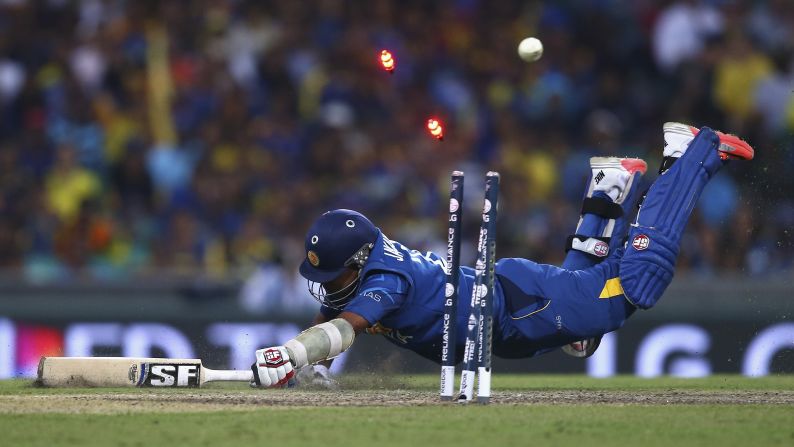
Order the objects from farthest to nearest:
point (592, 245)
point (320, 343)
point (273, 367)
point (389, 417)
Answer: point (592, 245)
point (320, 343)
point (273, 367)
point (389, 417)

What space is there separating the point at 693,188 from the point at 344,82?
7.29m

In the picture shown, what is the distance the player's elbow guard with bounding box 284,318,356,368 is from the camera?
22.7 feet

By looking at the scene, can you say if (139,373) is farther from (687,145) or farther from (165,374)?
(687,145)

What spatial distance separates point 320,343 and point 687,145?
297 centimetres

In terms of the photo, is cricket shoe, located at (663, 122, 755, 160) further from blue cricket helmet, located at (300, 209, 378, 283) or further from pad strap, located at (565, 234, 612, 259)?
blue cricket helmet, located at (300, 209, 378, 283)

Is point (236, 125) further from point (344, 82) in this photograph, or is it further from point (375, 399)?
point (375, 399)

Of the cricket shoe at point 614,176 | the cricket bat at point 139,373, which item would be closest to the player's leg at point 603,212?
the cricket shoe at point 614,176

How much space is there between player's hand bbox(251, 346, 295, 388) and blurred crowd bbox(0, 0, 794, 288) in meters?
6.47

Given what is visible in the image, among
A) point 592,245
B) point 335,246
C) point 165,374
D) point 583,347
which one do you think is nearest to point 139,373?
point 165,374

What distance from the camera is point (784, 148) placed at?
1228cm

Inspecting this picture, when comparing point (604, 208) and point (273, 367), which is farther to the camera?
point (604, 208)

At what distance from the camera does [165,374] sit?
8.12 meters

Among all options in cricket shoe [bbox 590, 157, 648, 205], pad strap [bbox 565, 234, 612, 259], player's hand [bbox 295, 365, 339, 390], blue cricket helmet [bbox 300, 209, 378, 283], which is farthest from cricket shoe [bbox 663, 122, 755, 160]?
player's hand [bbox 295, 365, 339, 390]

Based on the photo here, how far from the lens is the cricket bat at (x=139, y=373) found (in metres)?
8.12
